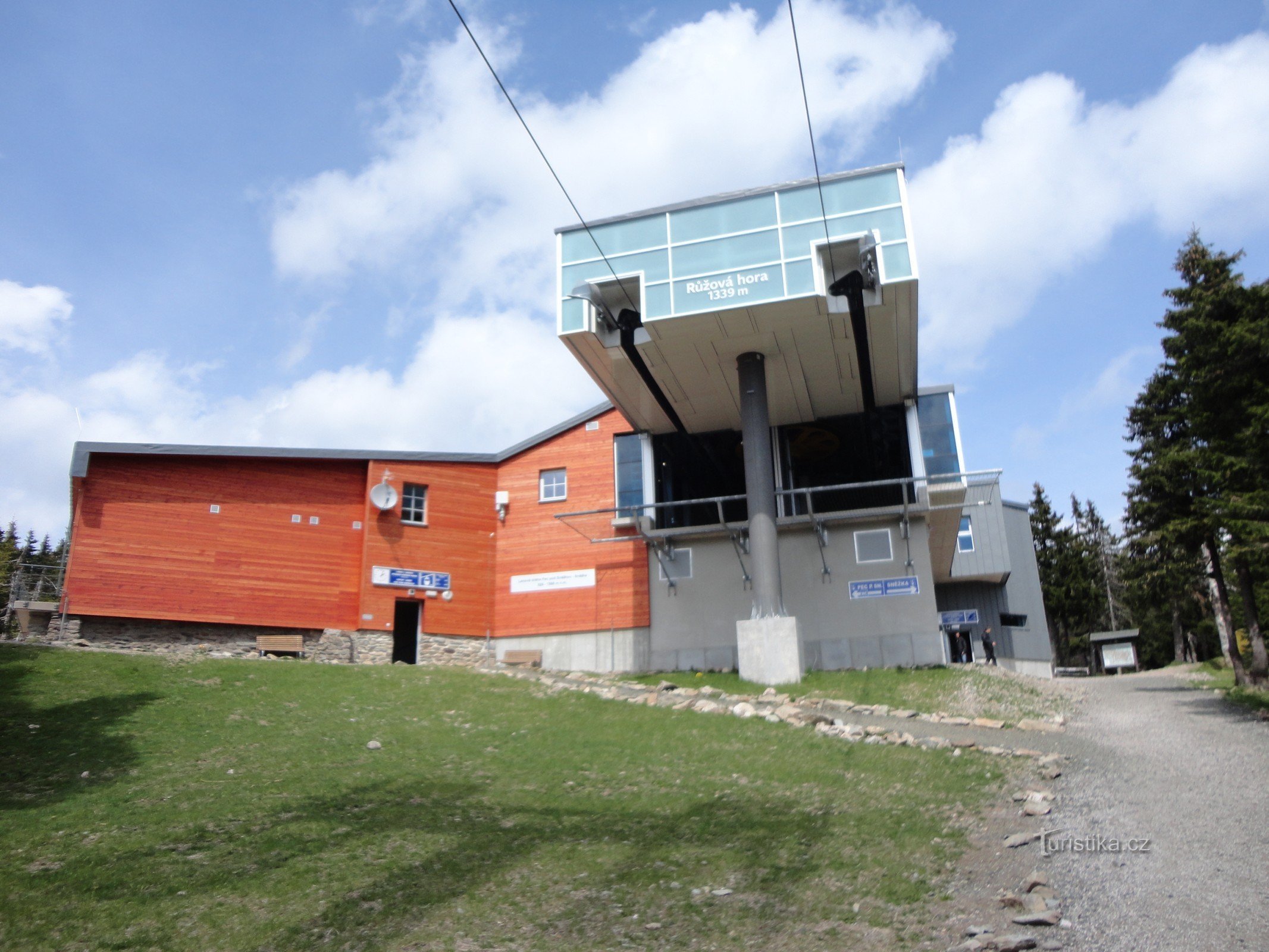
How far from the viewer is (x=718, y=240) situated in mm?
22125

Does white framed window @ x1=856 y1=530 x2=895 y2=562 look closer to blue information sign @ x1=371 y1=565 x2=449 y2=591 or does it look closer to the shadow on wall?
blue information sign @ x1=371 y1=565 x2=449 y2=591

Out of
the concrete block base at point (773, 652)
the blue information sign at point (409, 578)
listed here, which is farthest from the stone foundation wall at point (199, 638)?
the concrete block base at point (773, 652)

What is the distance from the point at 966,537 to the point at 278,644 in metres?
32.8

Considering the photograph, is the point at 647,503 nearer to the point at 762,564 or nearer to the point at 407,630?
the point at 762,564

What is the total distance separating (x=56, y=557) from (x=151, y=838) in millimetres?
78587

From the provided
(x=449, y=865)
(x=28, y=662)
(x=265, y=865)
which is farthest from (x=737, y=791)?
(x=28, y=662)

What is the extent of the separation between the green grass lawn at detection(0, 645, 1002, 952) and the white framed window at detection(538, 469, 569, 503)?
48.6 ft

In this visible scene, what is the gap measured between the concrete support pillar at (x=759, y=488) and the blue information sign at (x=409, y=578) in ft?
34.3

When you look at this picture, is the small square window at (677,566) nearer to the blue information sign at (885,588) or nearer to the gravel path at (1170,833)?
the blue information sign at (885,588)

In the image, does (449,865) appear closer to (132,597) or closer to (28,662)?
(28,662)

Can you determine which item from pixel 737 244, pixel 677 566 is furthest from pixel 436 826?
pixel 677 566

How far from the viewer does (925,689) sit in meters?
20.8

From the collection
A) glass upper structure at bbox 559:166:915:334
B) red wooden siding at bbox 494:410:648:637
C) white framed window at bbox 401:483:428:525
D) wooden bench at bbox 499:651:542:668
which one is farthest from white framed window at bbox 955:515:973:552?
white framed window at bbox 401:483:428:525

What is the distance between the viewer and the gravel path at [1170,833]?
244 inches
